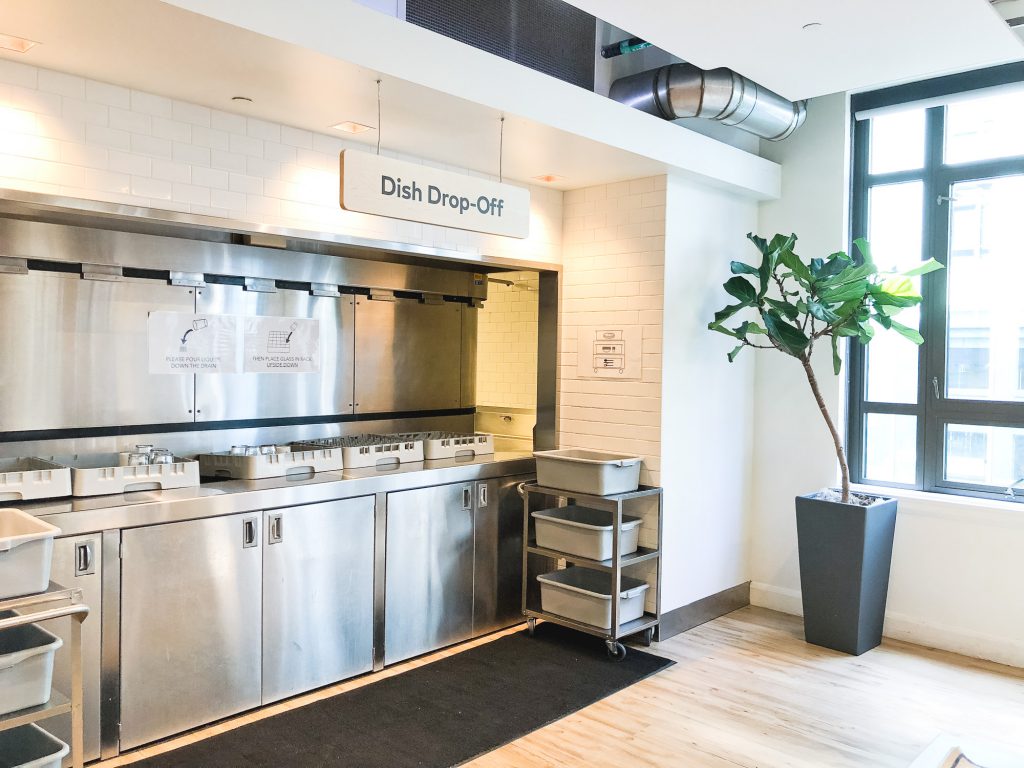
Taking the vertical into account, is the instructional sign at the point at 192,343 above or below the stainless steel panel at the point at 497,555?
above

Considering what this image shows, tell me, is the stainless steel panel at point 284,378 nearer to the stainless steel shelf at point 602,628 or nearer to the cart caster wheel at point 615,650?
the stainless steel shelf at point 602,628

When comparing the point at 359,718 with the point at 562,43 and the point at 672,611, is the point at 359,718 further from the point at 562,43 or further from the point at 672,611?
the point at 562,43

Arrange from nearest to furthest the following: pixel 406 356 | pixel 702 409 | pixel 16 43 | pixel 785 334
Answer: pixel 16 43, pixel 785 334, pixel 702 409, pixel 406 356

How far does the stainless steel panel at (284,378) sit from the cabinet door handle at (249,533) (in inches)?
30.9

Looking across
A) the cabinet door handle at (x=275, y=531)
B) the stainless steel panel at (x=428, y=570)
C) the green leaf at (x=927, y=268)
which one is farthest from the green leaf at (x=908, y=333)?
the cabinet door handle at (x=275, y=531)

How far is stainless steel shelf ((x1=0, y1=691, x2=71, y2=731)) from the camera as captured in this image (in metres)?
2.33

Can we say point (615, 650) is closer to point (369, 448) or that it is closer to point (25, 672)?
point (369, 448)

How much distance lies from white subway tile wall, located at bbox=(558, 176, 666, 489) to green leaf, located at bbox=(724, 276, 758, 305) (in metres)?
0.45

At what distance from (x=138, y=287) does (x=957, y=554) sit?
4571 millimetres

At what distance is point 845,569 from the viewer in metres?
4.60

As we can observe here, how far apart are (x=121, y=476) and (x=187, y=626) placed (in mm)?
669

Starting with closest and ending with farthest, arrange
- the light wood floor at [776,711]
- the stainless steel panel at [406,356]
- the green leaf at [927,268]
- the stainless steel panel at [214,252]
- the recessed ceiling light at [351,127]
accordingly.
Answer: the light wood floor at [776,711] → the stainless steel panel at [214,252] → the recessed ceiling light at [351,127] → the green leaf at [927,268] → the stainless steel panel at [406,356]

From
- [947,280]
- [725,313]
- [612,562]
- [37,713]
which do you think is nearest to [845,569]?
[612,562]

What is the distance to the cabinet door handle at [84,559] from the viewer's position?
3.08 m
